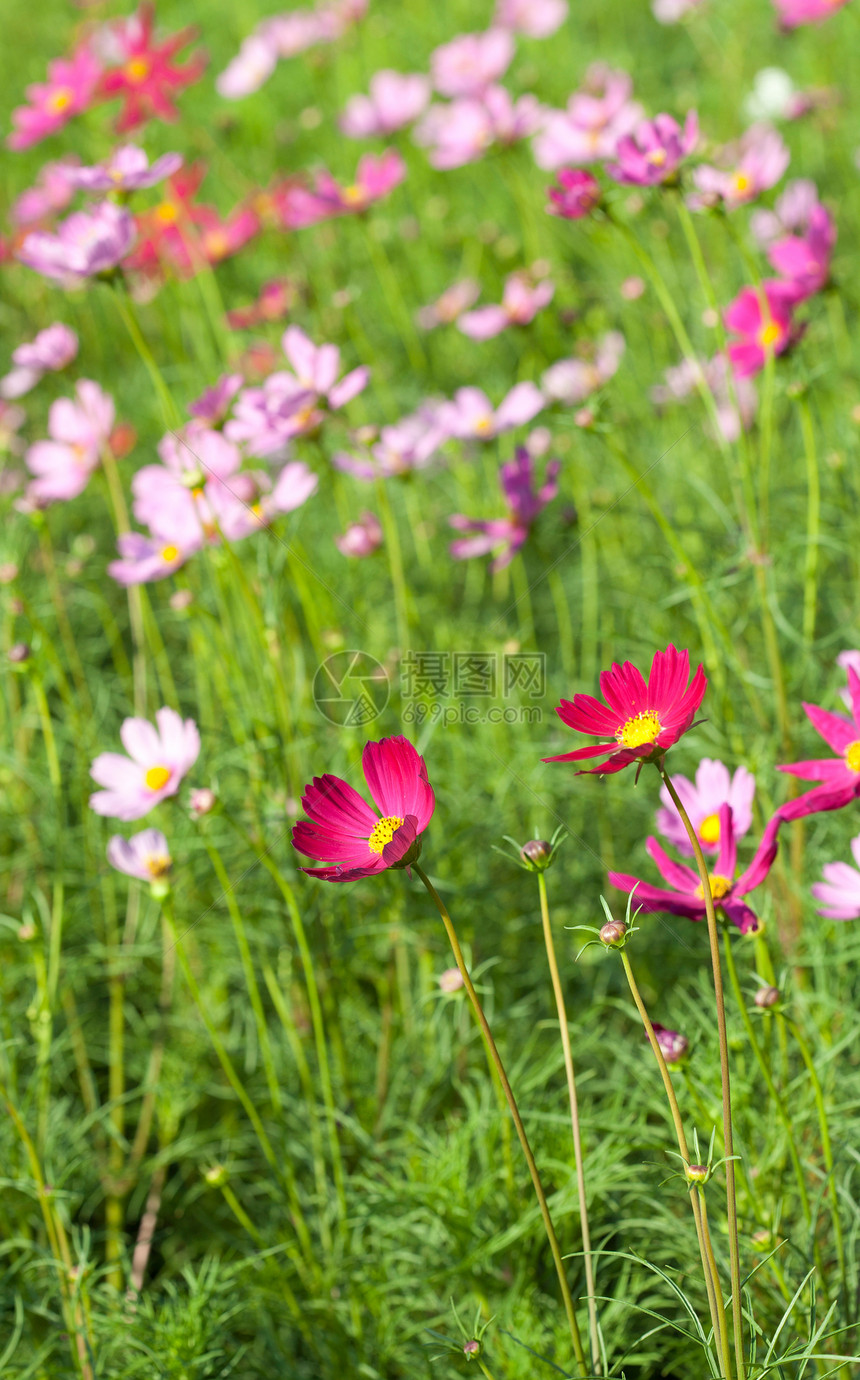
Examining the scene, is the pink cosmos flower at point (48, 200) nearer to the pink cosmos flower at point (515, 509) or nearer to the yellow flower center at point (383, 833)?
the pink cosmos flower at point (515, 509)

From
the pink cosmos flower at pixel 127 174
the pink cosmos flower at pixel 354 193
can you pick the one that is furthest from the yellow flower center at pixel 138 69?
the pink cosmos flower at pixel 127 174

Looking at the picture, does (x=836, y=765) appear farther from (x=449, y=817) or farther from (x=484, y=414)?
(x=484, y=414)

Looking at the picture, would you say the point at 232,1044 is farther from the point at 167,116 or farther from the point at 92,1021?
the point at 167,116

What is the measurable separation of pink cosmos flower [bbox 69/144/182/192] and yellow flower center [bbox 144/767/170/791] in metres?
0.53

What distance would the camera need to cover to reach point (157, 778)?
34.2 inches

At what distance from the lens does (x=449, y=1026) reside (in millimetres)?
1010

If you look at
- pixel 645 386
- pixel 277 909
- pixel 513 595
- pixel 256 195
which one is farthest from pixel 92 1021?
pixel 256 195

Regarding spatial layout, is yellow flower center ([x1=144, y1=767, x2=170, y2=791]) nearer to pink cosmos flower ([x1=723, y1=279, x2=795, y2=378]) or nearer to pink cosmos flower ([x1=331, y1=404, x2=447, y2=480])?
pink cosmos flower ([x1=331, y1=404, x2=447, y2=480])

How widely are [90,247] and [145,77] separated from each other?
0.89 metres

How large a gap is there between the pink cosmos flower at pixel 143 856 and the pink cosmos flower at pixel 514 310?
37.0 inches

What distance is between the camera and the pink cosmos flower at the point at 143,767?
835mm

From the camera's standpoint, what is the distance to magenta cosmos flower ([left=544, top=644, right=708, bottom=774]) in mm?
521

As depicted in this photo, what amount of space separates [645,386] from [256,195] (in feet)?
2.45

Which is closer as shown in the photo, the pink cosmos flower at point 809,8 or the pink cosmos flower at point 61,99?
the pink cosmos flower at point 61,99
